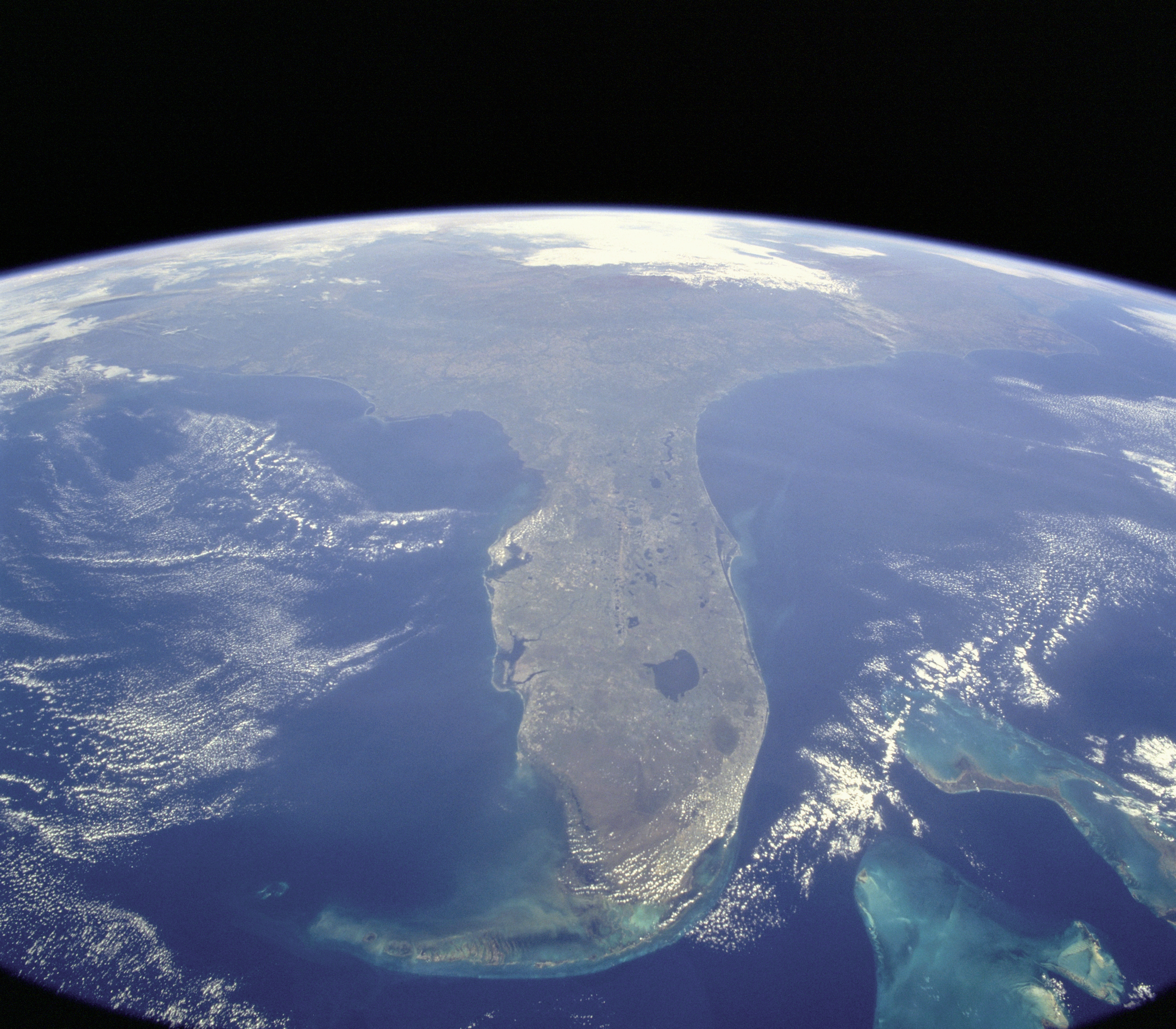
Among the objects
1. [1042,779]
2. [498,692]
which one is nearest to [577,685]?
[498,692]

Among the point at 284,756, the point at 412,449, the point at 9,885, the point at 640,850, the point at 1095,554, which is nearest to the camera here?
the point at 9,885

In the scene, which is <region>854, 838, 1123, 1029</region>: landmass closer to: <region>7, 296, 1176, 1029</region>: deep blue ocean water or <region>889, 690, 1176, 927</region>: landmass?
<region>7, 296, 1176, 1029</region>: deep blue ocean water

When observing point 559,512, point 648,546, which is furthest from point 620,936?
point 559,512

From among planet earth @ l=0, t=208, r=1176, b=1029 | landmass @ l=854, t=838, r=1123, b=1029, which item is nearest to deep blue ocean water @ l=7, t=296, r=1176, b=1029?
planet earth @ l=0, t=208, r=1176, b=1029

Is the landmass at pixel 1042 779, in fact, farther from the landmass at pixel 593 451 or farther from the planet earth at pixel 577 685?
the landmass at pixel 593 451

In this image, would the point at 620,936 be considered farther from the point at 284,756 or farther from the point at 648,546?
the point at 648,546

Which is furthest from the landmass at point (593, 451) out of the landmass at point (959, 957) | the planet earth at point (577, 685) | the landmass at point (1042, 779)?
the landmass at point (1042, 779)
